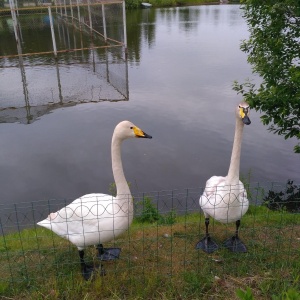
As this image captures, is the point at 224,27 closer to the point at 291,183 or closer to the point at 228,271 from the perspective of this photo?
the point at 291,183

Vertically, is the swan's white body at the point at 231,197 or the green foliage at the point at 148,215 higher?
the swan's white body at the point at 231,197

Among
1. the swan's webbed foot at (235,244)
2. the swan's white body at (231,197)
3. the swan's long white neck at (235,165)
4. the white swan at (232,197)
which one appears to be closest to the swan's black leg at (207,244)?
the white swan at (232,197)

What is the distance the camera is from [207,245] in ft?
19.0

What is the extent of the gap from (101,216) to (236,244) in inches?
85.1

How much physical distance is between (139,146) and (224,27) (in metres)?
24.5

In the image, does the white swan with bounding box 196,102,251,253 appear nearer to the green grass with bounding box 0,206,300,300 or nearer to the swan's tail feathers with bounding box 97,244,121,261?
the green grass with bounding box 0,206,300,300

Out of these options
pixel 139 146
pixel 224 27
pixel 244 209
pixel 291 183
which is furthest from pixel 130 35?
pixel 244 209

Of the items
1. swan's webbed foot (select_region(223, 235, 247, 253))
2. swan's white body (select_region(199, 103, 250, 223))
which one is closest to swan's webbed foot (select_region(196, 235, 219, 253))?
swan's webbed foot (select_region(223, 235, 247, 253))

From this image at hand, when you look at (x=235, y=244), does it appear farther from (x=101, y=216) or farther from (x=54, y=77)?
(x=54, y=77)

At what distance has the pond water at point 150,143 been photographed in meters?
9.80

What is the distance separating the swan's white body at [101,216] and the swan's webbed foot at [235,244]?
1.72 m

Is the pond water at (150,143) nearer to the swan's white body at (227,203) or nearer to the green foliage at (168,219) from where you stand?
the green foliage at (168,219)

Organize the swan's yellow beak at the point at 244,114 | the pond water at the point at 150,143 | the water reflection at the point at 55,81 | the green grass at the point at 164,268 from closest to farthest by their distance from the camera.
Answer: the green grass at the point at 164,268 → the swan's yellow beak at the point at 244,114 → the pond water at the point at 150,143 → the water reflection at the point at 55,81

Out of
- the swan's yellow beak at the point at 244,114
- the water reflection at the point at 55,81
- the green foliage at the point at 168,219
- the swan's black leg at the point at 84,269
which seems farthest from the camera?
the water reflection at the point at 55,81
